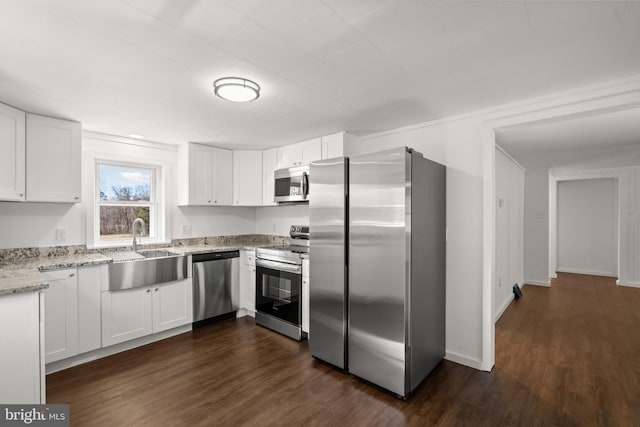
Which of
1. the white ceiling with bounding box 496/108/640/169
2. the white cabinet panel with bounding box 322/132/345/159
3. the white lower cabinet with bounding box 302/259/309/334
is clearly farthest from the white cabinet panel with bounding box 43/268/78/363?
the white ceiling with bounding box 496/108/640/169

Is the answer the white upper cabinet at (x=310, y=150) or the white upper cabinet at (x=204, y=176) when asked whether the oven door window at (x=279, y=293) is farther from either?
the white upper cabinet at (x=310, y=150)

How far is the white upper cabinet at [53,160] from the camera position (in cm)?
285

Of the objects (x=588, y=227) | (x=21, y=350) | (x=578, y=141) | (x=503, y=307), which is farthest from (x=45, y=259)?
(x=588, y=227)

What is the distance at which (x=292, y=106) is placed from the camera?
2699 millimetres

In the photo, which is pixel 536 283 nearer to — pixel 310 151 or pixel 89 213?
pixel 310 151

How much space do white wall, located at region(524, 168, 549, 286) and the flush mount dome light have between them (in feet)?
19.3

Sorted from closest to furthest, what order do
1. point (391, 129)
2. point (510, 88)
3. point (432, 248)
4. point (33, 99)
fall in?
point (510, 88), point (33, 99), point (432, 248), point (391, 129)

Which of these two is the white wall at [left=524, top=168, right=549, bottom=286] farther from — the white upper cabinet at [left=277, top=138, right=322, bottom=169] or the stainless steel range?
the stainless steel range

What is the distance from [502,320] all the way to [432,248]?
88.3 inches

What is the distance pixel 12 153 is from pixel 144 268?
1.51 metres

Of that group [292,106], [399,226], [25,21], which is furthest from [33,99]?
[399,226]

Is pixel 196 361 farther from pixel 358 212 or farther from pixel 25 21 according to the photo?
pixel 25 21

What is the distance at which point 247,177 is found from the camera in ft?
14.8
